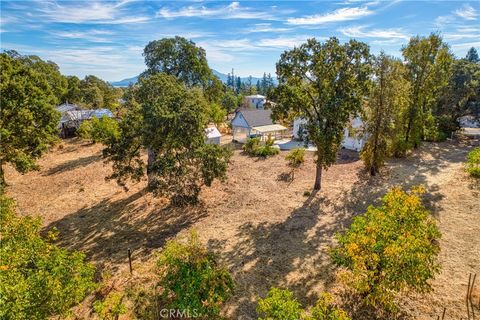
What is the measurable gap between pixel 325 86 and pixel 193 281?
13.9 meters

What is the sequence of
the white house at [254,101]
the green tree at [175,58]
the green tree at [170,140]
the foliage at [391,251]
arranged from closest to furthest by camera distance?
the foliage at [391,251] → the green tree at [170,140] → the green tree at [175,58] → the white house at [254,101]

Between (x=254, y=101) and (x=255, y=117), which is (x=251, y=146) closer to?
(x=255, y=117)

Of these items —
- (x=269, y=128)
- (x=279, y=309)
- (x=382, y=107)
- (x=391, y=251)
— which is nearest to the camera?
(x=279, y=309)

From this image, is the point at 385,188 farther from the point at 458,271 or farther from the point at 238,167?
the point at 238,167

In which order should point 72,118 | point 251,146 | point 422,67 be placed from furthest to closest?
1. point 72,118
2. point 251,146
3. point 422,67

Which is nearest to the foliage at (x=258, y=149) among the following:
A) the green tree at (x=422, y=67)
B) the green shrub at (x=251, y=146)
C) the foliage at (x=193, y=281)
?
the green shrub at (x=251, y=146)

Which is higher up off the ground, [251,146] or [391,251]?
[251,146]

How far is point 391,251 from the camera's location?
25.5 feet

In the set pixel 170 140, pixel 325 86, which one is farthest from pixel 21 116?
pixel 325 86

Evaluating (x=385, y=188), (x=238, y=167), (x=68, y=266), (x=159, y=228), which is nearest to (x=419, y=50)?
(x=385, y=188)

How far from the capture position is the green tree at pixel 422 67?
2486cm

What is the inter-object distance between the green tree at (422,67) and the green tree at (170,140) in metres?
19.6

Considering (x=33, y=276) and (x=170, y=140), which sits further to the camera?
(x=170, y=140)

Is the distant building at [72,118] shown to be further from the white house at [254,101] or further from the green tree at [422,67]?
the white house at [254,101]
